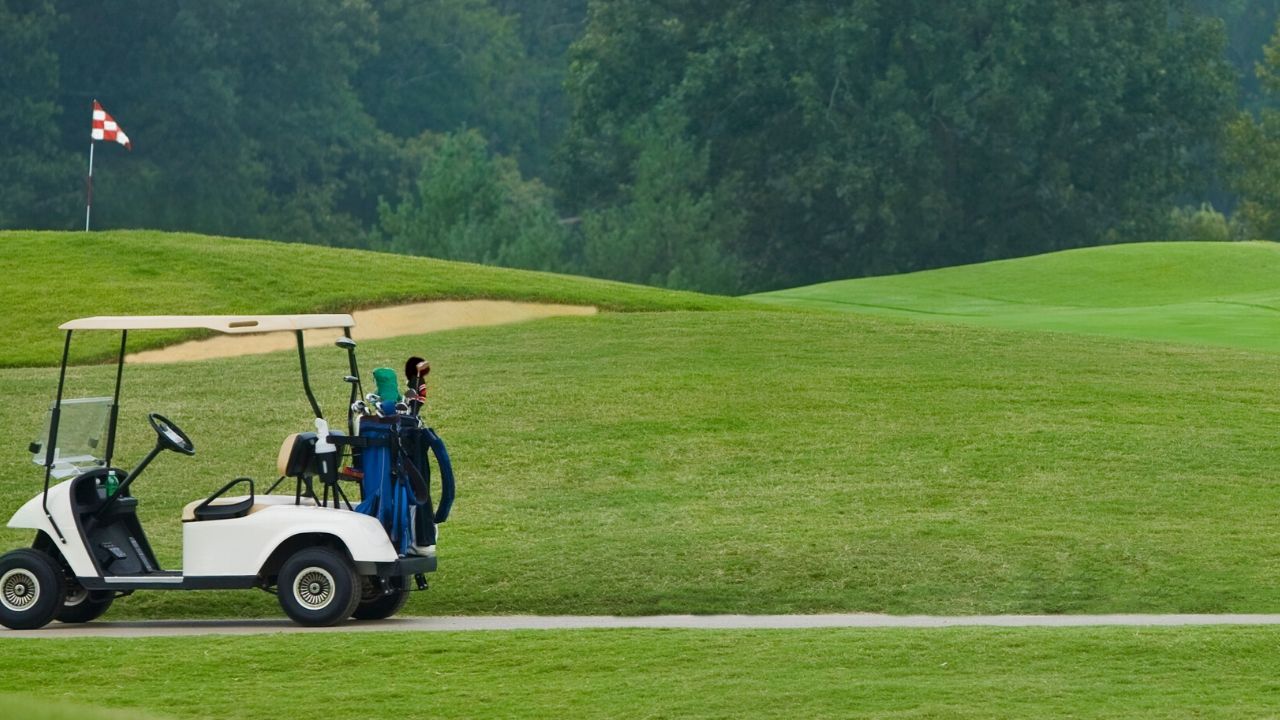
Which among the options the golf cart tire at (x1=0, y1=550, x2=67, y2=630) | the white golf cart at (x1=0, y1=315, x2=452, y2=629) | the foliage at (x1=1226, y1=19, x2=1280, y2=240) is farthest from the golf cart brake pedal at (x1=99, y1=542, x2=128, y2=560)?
the foliage at (x1=1226, y1=19, x2=1280, y2=240)

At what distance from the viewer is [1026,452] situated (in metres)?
18.0

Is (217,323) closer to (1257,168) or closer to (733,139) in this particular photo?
(733,139)

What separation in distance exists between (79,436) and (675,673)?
4.66 meters

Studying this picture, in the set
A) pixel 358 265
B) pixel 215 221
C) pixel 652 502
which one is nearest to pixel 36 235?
pixel 358 265

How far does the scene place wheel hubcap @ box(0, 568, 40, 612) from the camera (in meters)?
12.7

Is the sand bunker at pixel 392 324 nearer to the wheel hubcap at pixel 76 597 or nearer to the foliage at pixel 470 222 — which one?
the wheel hubcap at pixel 76 597

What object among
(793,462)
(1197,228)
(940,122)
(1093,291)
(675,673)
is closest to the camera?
(675,673)

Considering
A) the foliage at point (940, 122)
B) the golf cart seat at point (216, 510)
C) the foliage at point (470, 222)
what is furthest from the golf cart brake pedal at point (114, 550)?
the foliage at point (940, 122)

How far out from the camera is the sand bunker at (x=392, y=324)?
977 inches

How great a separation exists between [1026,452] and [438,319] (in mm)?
10492

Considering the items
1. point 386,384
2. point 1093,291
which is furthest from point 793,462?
point 1093,291

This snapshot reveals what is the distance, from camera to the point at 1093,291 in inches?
1448

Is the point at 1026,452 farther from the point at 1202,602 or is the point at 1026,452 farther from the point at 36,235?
the point at 36,235

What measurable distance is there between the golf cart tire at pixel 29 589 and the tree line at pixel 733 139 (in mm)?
43924
